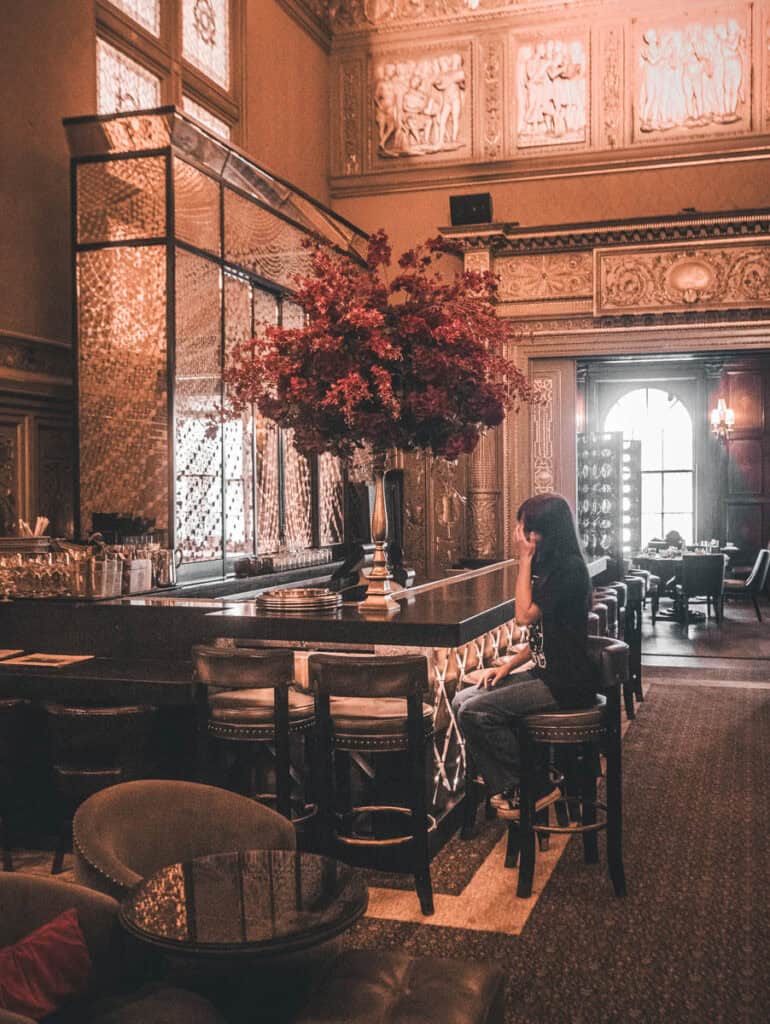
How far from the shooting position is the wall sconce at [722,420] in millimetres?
14703

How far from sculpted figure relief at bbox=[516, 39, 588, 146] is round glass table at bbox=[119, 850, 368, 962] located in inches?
387

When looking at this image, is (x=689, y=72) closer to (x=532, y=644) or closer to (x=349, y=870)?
(x=532, y=644)

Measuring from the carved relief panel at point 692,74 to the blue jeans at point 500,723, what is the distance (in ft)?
26.7

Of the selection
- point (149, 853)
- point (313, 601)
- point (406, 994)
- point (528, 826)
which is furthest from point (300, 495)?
point (406, 994)

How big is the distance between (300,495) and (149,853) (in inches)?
262

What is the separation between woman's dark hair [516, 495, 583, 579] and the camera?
4070mm

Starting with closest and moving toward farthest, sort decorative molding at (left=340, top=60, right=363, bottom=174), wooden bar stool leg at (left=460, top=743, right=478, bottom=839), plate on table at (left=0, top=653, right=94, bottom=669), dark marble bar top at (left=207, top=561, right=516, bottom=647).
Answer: dark marble bar top at (left=207, top=561, right=516, bottom=647) → plate on table at (left=0, top=653, right=94, bottom=669) → wooden bar stool leg at (left=460, top=743, right=478, bottom=839) → decorative molding at (left=340, top=60, right=363, bottom=174)

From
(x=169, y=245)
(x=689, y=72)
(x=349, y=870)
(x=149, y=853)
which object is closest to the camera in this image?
(x=349, y=870)

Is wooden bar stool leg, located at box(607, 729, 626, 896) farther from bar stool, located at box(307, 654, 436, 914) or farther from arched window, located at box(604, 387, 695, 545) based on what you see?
arched window, located at box(604, 387, 695, 545)

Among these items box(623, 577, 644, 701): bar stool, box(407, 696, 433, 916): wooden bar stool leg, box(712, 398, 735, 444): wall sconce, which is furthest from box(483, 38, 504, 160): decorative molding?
box(407, 696, 433, 916): wooden bar stool leg

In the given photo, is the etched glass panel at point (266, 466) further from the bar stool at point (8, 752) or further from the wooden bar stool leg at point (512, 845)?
the wooden bar stool leg at point (512, 845)

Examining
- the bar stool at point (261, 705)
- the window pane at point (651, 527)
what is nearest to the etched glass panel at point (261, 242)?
the bar stool at point (261, 705)

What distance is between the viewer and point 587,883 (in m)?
4.02

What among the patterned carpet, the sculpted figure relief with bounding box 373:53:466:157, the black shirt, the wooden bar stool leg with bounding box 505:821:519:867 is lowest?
the patterned carpet
